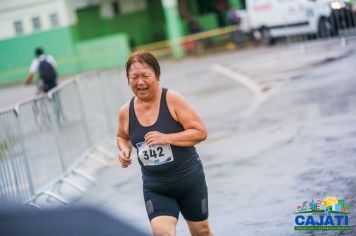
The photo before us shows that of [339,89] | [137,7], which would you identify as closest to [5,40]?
[137,7]

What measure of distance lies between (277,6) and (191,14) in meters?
11.3

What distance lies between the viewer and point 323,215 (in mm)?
6469

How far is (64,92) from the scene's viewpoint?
485 inches

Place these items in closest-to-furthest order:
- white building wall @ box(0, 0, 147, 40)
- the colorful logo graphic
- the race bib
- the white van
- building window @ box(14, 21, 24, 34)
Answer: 1. the race bib
2. the colorful logo graphic
3. the white van
4. white building wall @ box(0, 0, 147, 40)
5. building window @ box(14, 21, 24, 34)

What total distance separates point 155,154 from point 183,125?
0.26 metres

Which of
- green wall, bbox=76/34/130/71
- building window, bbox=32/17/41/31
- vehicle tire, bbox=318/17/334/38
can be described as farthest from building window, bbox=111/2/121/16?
vehicle tire, bbox=318/17/334/38

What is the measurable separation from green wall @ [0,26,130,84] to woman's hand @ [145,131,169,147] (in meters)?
31.0

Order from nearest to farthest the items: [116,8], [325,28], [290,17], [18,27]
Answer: [325,28]
[290,17]
[116,8]
[18,27]

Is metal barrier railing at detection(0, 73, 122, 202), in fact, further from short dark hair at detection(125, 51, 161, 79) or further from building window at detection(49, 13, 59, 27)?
building window at detection(49, 13, 59, 27)

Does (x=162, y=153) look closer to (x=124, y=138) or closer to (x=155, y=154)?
(x=155, y=154)

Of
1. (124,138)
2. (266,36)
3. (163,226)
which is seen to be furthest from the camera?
(266,36)

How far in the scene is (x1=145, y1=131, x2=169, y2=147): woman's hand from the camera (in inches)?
187

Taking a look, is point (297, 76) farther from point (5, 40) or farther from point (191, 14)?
point (5, 40)

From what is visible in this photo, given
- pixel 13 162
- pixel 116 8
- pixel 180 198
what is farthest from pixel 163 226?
pixel 116 8
